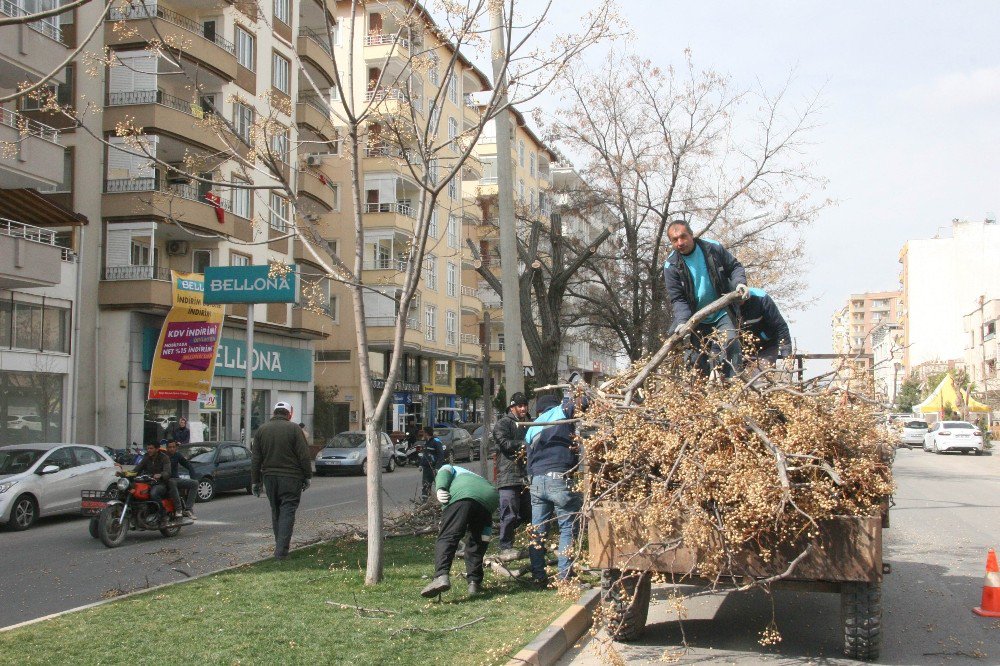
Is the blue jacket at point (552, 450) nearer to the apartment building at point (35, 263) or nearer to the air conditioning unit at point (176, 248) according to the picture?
the apartment building at point (35, 263)

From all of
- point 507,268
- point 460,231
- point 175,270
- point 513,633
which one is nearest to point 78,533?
point 507,268

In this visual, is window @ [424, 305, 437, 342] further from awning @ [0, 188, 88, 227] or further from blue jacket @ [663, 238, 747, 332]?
blue jacket @ [663, 238, 747, 332]

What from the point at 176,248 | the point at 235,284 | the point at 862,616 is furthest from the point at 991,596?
the point at 176,248

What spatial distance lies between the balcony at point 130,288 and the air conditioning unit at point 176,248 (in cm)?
338

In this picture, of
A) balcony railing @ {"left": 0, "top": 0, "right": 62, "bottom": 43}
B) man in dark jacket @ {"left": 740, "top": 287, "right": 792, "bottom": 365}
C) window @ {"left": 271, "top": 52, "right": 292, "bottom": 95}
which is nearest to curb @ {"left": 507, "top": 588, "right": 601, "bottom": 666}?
man in dark jacket @ {"left": 740, "top": 287, "right": 792, "bottom": 365}

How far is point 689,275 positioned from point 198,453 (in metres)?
17.3

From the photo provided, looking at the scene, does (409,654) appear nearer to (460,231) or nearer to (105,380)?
(105,380)

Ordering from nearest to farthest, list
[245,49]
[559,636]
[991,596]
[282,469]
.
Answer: [559,636], [991,596], [282,469], [245,49]

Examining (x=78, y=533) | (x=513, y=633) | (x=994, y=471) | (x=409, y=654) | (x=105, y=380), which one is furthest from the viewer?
(x=994, y=471)

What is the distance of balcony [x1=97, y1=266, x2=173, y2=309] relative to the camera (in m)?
29.0

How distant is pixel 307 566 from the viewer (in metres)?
9.62

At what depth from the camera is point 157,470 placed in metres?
13.9

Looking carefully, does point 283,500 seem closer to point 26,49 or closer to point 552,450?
point 552,450

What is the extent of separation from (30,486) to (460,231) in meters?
41.4
